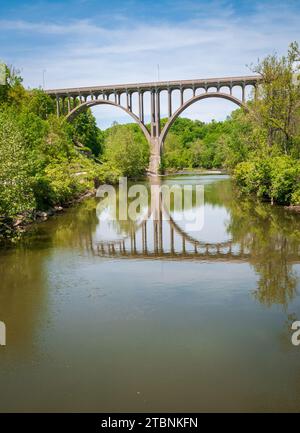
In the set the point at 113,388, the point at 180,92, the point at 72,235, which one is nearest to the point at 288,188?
the point at 72,235

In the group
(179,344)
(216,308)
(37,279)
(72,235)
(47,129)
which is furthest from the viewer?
(47,129)

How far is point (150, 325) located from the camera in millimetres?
8617

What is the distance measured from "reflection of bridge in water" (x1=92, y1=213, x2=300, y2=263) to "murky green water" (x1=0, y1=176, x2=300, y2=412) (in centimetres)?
6

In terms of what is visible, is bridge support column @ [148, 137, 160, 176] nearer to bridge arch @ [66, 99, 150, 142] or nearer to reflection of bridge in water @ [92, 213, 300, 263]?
bridge arch @ [66, 99, 150, 142]

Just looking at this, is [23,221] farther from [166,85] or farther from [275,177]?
[166,85]

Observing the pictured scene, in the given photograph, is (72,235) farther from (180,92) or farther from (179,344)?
(180,92)

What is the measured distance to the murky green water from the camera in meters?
6.34

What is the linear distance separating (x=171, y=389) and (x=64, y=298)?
442 centimetres

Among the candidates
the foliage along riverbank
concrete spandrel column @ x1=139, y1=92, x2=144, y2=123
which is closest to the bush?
the foliage along riverbank

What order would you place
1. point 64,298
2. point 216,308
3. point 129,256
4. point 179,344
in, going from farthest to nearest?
point 129,256
point 64,298
point 216,308
point 179,344

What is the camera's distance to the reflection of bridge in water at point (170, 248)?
14041 millimetres

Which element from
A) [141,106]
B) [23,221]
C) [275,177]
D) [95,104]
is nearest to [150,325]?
[23,221]

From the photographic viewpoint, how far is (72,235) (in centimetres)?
1775

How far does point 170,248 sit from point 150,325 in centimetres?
669
